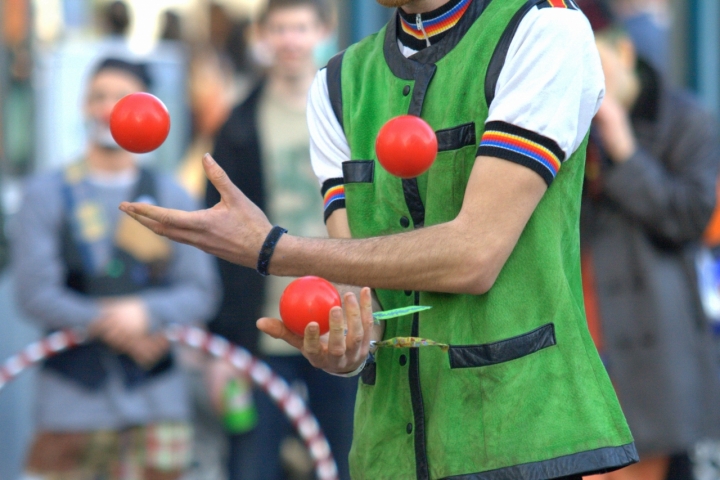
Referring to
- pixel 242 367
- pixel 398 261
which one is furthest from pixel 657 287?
pixel 398 261

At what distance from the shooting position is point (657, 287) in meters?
5.36

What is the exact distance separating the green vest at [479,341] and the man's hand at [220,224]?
0.44m

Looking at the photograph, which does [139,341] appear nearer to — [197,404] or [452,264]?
[197,404]

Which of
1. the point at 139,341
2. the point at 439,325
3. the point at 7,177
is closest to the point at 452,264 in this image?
the point at 439,325

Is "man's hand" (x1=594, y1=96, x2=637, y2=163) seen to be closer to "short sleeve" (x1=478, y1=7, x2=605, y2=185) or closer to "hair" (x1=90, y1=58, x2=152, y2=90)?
"hair" (x1=90, y1=58, x2=152, y2=90)

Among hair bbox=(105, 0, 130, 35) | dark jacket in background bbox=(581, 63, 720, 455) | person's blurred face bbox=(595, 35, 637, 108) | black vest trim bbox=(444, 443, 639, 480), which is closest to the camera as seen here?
black vest trim bbox=(444, 443, 639, 480)

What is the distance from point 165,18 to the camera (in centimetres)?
884

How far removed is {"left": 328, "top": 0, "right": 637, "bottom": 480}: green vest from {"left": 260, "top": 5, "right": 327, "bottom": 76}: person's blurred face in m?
3.51

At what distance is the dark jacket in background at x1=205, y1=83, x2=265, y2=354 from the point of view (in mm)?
6277

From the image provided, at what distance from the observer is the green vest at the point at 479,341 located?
2703 millimetres

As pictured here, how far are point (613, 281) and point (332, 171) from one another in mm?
2561

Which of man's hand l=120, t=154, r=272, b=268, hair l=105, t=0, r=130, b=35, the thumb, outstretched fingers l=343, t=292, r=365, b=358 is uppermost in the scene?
hair l=105, t=0, r=130, b=35

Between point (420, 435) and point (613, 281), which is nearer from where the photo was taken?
point (420, 435)

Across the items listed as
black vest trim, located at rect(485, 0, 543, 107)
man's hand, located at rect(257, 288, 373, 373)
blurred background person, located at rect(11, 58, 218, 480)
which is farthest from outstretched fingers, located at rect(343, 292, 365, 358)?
blurred background person, located at rect(11, 58, 218, 480)
